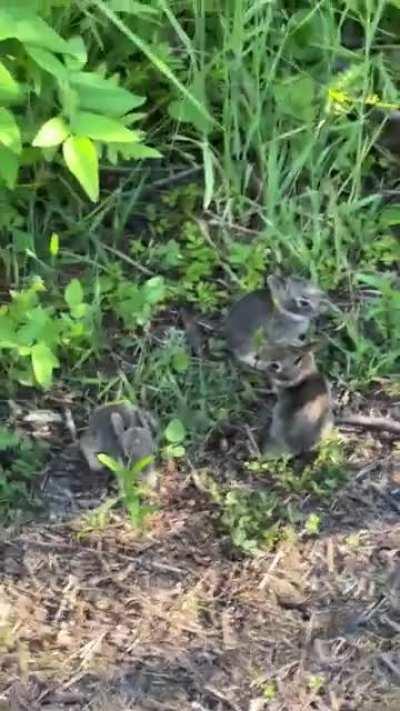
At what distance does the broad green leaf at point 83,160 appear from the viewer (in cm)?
354

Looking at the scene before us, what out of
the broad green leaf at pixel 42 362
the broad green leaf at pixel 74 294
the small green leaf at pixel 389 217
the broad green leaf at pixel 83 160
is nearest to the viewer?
the broad green leaf at pixel 83 160

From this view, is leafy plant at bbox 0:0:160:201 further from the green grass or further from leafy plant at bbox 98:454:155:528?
leafy plant at bbox 98:454:155:528

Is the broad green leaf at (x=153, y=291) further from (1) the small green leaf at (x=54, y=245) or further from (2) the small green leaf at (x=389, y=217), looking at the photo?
(2) the small green leaf at (x=389, y=217)

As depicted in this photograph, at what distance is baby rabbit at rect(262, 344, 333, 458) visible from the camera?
3.79 m

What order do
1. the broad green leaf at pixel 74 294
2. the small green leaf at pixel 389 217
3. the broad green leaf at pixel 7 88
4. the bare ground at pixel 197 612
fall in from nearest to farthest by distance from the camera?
the bare ground at pixel 197 612 → the broad green leaf at pixel 7 88 → the broad green leaf at pixel 74 294 → the small green leaf at pixel 389 217

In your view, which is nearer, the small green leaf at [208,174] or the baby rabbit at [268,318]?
the baby rabbit at [268,318]

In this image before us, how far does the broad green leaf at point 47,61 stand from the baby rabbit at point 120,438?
88 centimetres

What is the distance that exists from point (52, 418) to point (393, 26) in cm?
183

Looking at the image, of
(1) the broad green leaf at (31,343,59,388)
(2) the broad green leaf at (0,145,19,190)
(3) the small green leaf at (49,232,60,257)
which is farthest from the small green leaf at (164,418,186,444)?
(2) the broad green leaf at (0,145,19,190)

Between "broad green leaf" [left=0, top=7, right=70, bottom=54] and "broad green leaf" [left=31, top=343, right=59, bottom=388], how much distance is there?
75cm

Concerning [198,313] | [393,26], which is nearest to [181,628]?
[198,313]

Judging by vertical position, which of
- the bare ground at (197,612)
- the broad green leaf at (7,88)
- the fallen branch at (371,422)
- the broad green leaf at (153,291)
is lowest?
the bare ground at (197,612)

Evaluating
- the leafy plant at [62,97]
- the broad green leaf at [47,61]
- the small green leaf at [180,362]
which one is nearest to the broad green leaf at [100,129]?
the leafy plant at [62,97]

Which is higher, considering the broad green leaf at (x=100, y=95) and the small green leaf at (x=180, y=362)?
the broad green leaf at (x=100, y=95)
